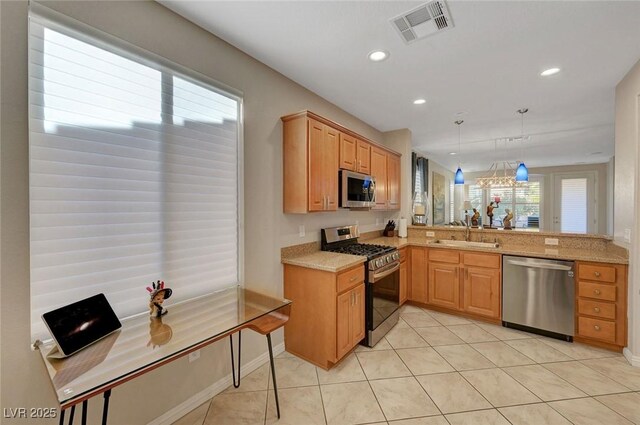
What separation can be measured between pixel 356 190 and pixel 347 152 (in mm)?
465

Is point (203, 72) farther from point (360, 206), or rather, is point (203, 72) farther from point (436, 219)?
point (436, 219)

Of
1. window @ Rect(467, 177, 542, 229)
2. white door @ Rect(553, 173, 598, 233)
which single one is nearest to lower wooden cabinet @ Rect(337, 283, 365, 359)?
window @ Rect(467, 177, 542, 229)

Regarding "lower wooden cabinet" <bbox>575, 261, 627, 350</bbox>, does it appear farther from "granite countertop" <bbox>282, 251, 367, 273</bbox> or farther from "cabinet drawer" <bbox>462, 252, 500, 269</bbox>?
"granite countertop" <bbox>282, 251, 367, 273</bbox>

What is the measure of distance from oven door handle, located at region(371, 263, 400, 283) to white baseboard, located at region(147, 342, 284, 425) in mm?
1294

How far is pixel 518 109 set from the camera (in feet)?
11.5

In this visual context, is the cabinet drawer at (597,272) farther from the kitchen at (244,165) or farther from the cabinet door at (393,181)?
the cabinet door at (393,181)

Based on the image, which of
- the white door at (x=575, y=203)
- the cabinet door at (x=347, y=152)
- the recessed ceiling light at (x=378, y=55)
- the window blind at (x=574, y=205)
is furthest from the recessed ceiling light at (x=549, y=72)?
the window blind at (x=574, y=205)

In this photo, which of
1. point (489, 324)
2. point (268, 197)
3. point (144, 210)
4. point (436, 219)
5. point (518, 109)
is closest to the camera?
point (144, 210)

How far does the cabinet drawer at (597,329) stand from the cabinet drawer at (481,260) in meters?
0.88

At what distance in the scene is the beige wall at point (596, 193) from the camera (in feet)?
23.6

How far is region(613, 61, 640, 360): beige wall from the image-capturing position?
90.7 inches

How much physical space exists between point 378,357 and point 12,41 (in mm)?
3232

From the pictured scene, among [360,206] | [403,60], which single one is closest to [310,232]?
[360,206]

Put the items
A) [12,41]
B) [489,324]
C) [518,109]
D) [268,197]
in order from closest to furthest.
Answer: [12,41]
[268,197]
[489,324]
[518,109]
